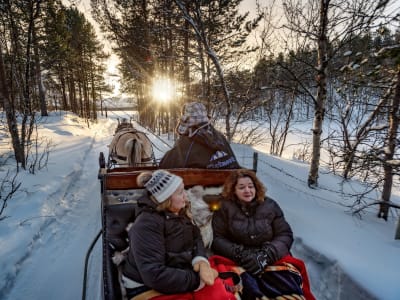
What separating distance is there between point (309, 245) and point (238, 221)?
1.25m

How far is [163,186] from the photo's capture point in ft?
6.23

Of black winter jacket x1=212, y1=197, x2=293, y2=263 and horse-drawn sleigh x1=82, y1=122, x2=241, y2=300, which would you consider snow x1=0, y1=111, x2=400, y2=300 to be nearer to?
horse-drawn sleigh x1=82, y1=122, x2=241, y2=300

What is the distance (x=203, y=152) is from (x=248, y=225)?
1416 mm

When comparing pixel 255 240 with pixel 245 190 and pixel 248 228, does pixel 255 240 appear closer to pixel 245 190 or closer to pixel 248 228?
pixel 248 228

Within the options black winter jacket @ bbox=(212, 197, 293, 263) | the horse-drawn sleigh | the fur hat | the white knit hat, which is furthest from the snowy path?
the fur hat

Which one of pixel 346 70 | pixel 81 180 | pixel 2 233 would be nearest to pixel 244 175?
pixel 346 70

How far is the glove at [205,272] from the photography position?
1.83 metres

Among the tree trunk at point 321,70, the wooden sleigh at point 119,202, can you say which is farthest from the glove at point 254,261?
the tree trunk at point 321,70

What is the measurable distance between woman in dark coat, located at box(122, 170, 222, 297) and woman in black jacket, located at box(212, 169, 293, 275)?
0.49 metres

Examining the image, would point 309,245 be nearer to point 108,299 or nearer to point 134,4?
point 108,299

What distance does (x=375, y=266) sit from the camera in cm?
248

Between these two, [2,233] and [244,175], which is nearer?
[244,175]

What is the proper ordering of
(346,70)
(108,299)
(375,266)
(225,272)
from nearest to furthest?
(108,299), (225,272), (375,266), (346,70)

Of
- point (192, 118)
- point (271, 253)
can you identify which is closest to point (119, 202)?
point (192, 118)
